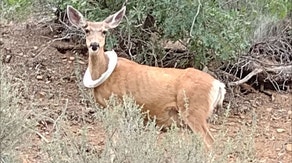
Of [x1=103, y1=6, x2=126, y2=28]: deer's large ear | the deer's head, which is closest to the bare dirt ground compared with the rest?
the deer's head

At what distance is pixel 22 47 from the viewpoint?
8.92 m

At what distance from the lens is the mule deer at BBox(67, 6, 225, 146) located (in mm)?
6473

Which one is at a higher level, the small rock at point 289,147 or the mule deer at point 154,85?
the mule deer at point 154,85

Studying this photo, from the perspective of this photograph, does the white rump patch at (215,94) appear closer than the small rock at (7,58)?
Yes

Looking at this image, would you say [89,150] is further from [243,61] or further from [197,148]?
[243,61]

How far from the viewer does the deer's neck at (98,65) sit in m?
6.74

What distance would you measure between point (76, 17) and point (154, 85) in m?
0.96

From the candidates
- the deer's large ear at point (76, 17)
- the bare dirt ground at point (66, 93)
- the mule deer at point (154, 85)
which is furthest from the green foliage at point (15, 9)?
the mule deer at point (154, 85)

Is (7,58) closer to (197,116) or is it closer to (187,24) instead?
(187,24)

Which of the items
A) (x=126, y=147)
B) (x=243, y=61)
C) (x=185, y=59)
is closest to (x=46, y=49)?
(x=185, y=59)

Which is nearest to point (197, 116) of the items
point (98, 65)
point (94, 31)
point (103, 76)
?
point (103, 76)

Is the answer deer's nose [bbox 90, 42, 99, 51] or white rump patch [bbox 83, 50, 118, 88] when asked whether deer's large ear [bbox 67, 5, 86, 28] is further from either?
white rump patch [bbox 83, 50, 118, 88]

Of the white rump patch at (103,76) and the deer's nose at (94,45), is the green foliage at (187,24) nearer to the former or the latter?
the white rump patch at (103,76)

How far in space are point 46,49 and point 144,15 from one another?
1750 millimetres
